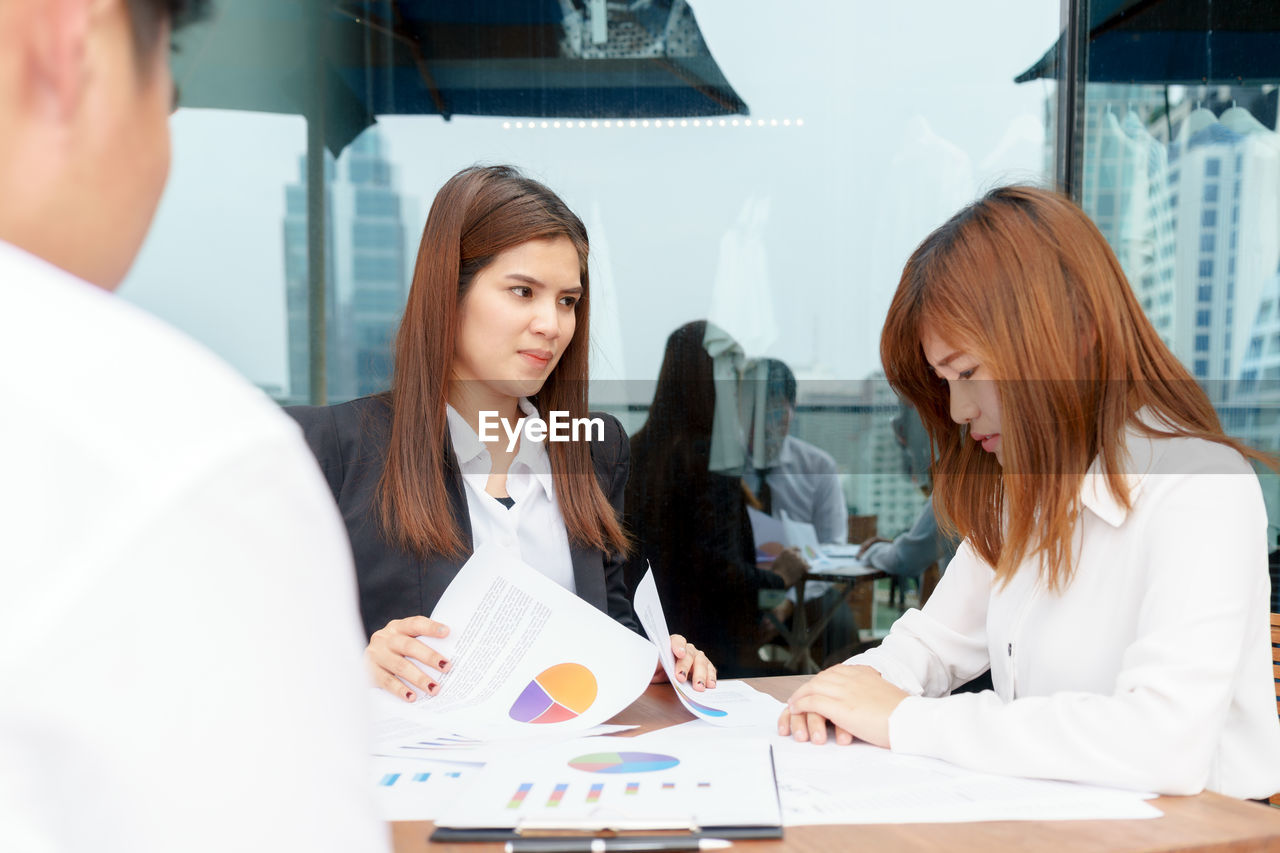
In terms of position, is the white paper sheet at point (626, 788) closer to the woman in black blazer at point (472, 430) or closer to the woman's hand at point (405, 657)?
the woman's hand at point (405, 657)

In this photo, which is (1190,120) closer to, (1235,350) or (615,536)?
(1235,350)

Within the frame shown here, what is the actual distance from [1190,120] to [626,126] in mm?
1731

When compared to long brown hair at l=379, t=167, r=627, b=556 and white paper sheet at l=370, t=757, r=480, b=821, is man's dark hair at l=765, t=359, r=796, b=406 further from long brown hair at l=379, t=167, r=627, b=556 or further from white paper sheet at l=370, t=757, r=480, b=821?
white paper sheet at l=370, t=757, r=480, b=821

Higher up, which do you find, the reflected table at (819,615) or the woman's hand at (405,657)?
the woman's hand at (405,657)

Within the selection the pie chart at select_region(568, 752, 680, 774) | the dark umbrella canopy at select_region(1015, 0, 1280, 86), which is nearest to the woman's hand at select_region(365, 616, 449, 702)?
the pie chart at select_region(568, 752, 680, 774)

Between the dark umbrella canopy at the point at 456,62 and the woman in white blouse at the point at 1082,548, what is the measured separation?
5.75ft

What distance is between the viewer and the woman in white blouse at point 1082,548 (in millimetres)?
913

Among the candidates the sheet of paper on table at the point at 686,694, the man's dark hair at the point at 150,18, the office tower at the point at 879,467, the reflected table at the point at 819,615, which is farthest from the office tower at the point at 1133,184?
the man's dark hair at the point at 150,18

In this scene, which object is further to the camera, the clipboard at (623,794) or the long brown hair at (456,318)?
the long brown hair at (456,318)

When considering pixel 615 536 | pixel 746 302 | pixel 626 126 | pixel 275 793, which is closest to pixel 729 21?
pixel 626 126

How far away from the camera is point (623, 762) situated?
0.91m
